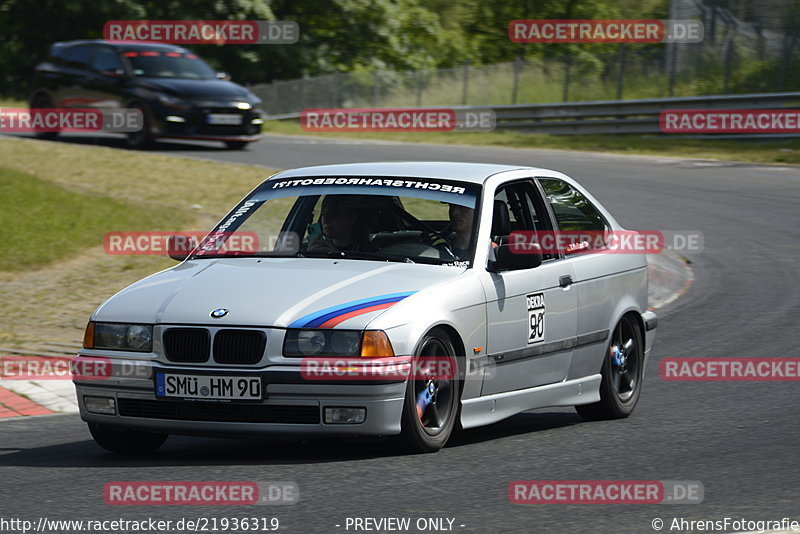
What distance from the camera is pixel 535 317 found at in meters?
7.74

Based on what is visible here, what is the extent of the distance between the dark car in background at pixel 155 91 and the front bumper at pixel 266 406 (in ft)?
56.3

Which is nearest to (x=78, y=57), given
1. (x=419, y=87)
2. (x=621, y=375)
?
(x=419, y=87)

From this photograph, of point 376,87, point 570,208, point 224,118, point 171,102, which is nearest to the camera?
point 570,208

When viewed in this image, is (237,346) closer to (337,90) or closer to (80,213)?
(80,213)

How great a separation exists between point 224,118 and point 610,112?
10.4 meters

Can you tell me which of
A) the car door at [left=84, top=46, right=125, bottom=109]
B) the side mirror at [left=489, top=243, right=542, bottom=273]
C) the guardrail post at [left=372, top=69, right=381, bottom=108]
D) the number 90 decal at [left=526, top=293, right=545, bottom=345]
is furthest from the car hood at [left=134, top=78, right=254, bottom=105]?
the guardrail post at [left=372, top=69, right=381, bottom=108]

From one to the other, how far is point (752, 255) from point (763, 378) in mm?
6766

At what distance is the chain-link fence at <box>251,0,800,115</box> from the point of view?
31.0 meters

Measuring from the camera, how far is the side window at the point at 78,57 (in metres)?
25.6

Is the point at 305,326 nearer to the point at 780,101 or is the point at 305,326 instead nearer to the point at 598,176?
the point at 598,176

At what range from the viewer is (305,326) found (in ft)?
21.2

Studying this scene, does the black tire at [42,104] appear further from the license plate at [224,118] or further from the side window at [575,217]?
the side window at [575,217]

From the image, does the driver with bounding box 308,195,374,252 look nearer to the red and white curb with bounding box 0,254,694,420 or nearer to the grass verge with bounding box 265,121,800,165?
the red and white curb with bounding box 0,254,694,420

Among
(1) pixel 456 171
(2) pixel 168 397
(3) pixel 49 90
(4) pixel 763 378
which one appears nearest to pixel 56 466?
(2) pixel 168 397
